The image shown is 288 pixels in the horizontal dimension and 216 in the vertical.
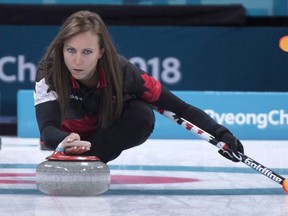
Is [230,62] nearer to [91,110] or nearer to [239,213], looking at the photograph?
[91,110]

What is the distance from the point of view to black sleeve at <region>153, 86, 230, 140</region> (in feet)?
10.1

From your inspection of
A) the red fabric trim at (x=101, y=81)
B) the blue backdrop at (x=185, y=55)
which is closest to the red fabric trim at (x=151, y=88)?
the red fabric trim at (x=101, y=81)

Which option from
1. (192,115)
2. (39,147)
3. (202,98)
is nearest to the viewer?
(192,115)

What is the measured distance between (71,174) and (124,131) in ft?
1.40

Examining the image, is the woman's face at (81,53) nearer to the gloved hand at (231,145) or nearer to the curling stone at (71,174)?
the curling stone at (71,174)

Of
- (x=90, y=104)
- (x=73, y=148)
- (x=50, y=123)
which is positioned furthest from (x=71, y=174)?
(x=90, y=104)

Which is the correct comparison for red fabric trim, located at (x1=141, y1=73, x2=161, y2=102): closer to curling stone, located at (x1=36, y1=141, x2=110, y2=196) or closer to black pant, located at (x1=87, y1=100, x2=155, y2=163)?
black pant, located at (x1=87, y1=100, x2=155, y2=163)

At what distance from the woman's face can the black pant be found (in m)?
0.29

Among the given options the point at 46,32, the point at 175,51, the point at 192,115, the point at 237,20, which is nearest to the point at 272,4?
the point at 237,20

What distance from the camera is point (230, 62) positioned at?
6340 millimetres

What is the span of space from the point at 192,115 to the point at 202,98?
2753 millimetres

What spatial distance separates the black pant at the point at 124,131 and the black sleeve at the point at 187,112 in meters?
0.07

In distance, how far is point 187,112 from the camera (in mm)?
3098

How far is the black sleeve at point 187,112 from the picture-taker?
3.06 m
